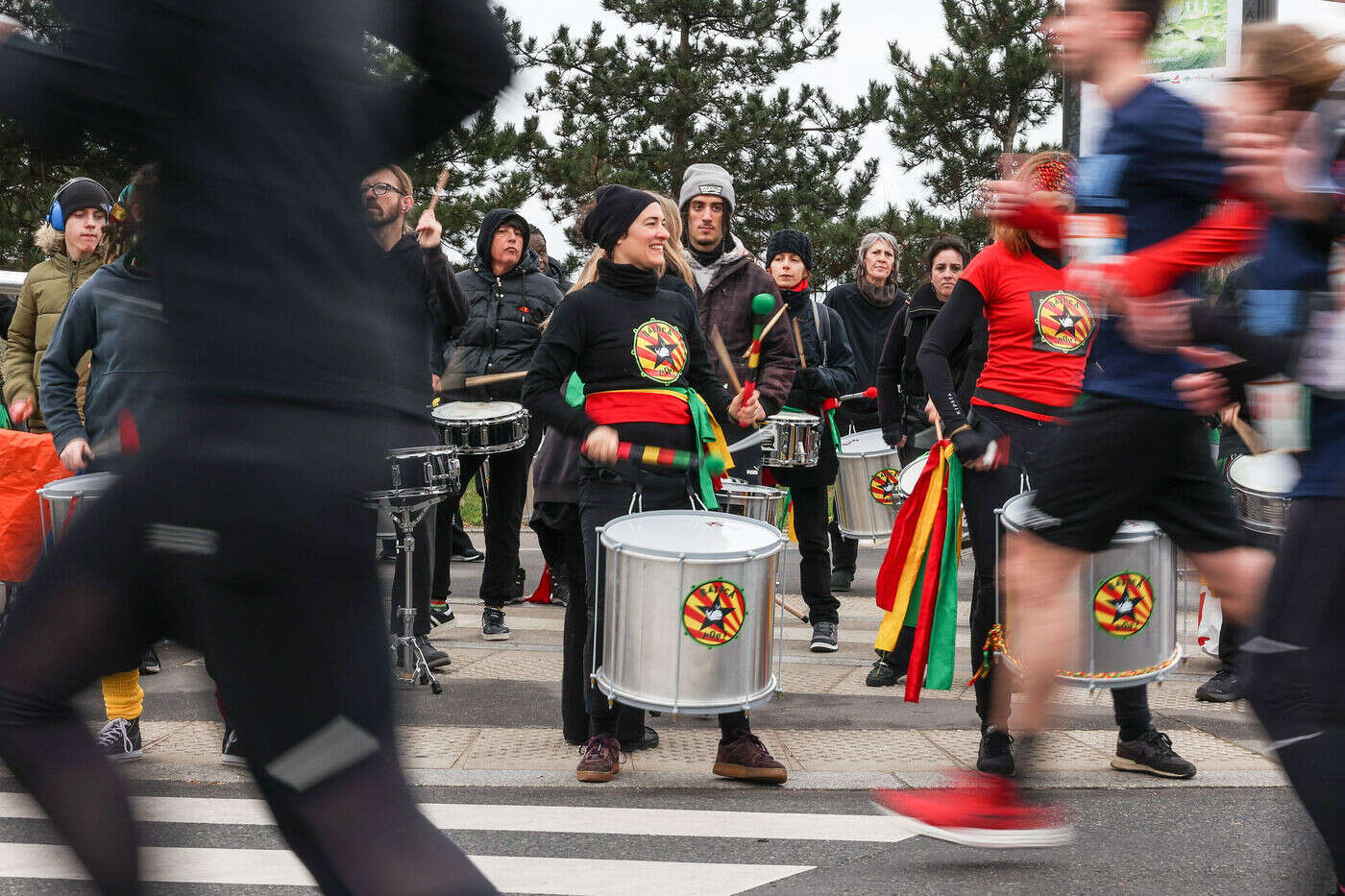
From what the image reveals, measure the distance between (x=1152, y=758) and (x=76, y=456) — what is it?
149 inches

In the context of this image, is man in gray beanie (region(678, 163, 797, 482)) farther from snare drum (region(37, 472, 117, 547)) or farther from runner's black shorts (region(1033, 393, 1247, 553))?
runner's black shorts (region(1033, 393, 1247, 553))

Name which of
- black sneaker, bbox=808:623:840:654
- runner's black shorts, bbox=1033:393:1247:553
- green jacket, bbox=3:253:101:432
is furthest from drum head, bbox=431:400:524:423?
runner's black shorts, bbox=1033:393:1247:553

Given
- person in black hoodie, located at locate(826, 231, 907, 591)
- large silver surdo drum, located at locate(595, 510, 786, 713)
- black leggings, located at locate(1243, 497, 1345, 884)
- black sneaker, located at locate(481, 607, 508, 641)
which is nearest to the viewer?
black leggings, located at locate(1243, 497, 1345, 884)

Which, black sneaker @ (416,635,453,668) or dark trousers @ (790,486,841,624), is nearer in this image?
black sneaker @ (416,635,453,668)

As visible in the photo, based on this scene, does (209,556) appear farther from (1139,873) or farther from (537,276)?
(537,276)

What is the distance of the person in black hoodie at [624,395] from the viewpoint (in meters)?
4.53

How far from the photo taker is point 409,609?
5898 mm

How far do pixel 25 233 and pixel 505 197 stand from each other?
7.78 m

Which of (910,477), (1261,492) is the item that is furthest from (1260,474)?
(910,477)

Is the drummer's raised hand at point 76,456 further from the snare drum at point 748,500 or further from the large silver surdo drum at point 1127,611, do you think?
the large silver surdo drum at point 1127,611

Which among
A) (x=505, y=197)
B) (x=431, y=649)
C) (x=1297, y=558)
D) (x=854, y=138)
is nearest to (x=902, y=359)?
(x=431, y=649)

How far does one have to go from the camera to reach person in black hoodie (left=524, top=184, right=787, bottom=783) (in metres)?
4.53

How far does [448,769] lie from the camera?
4.64m

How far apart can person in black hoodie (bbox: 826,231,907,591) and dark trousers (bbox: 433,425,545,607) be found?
2.44m
